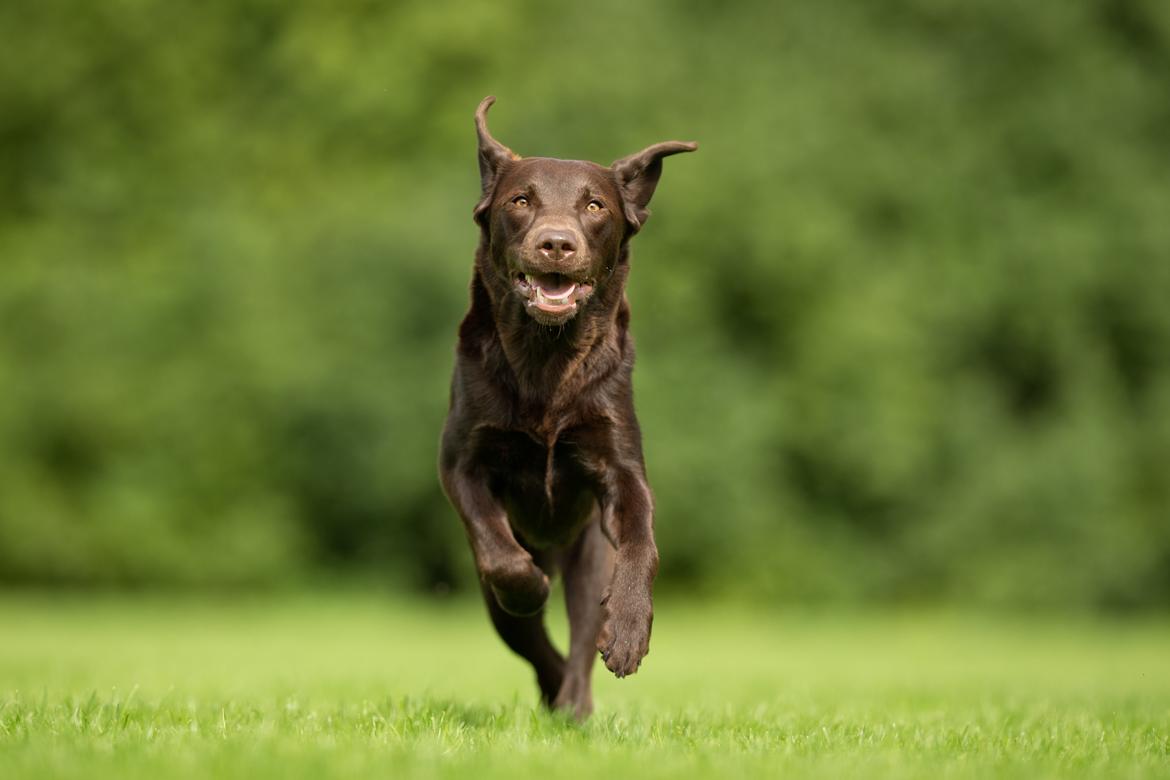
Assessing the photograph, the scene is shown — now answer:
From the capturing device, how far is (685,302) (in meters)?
24.6

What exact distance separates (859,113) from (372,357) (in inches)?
400

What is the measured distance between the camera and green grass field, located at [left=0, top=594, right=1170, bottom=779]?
378 cm

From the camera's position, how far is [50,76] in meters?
27.0

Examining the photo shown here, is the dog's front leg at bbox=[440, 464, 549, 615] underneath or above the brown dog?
underneath

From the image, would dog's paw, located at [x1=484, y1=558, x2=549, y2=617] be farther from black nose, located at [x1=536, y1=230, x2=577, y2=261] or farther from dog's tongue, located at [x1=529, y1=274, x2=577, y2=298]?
black nose, located at [x1=536, y1=230, x2=577, y2=261]

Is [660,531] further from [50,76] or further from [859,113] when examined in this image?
[50,76]

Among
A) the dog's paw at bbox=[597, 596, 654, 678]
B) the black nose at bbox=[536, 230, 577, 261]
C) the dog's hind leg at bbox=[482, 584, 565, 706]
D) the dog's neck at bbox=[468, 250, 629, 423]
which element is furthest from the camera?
the dog's hind leg at bbox=[482, 584, 565, 706]

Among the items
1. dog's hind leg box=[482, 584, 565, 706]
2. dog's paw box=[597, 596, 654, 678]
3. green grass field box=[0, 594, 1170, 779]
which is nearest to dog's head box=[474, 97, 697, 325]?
dog's paw box=[597, 596, 654, 678]

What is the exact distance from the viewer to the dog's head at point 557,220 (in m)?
4.73

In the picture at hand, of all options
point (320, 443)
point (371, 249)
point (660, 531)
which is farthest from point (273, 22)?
point (660, 531)

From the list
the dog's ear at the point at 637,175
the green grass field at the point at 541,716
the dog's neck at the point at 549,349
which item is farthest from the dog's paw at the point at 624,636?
the dog's ear at the point at 637,175

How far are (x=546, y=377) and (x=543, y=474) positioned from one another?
1.11 feet

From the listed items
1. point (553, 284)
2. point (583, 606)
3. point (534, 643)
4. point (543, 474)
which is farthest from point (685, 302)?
point (553, 284)

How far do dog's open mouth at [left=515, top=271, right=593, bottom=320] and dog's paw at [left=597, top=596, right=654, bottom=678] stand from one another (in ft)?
3.10
